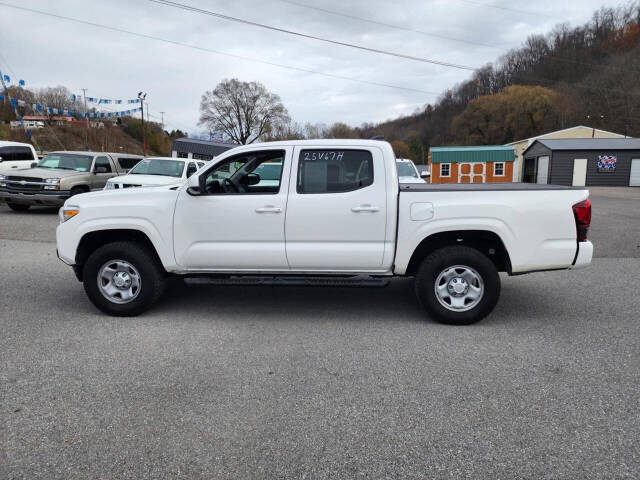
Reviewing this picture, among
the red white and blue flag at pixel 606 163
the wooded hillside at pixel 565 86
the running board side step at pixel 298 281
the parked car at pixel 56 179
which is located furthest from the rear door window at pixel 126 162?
the wooded hillside at pixel 565 86

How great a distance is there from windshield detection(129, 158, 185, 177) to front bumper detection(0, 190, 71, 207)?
1.97 metres

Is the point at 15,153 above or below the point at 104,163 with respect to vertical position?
above

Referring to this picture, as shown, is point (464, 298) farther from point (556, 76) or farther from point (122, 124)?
point (122, 124)

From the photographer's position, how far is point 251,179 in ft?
18.4

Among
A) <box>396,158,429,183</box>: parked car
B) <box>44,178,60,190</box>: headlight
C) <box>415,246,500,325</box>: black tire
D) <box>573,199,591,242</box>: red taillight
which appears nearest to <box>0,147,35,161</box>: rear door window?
<box>44,178,60,190</box>: headlight

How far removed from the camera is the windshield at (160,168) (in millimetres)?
13844

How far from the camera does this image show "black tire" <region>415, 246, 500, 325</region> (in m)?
4.90

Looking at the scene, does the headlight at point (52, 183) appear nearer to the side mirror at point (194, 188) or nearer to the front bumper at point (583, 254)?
the side mirror at point (194, 188)

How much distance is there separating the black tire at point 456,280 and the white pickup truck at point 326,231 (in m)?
0.01

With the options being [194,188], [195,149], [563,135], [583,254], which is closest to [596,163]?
[563,135]

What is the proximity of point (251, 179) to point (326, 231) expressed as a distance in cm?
122

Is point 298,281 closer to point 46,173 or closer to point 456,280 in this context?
point 456,280

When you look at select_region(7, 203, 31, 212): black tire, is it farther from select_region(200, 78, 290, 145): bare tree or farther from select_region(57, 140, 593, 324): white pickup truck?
select_region(200, 78, 290, 145): bare tree

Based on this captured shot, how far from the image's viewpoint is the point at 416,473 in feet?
8.61
